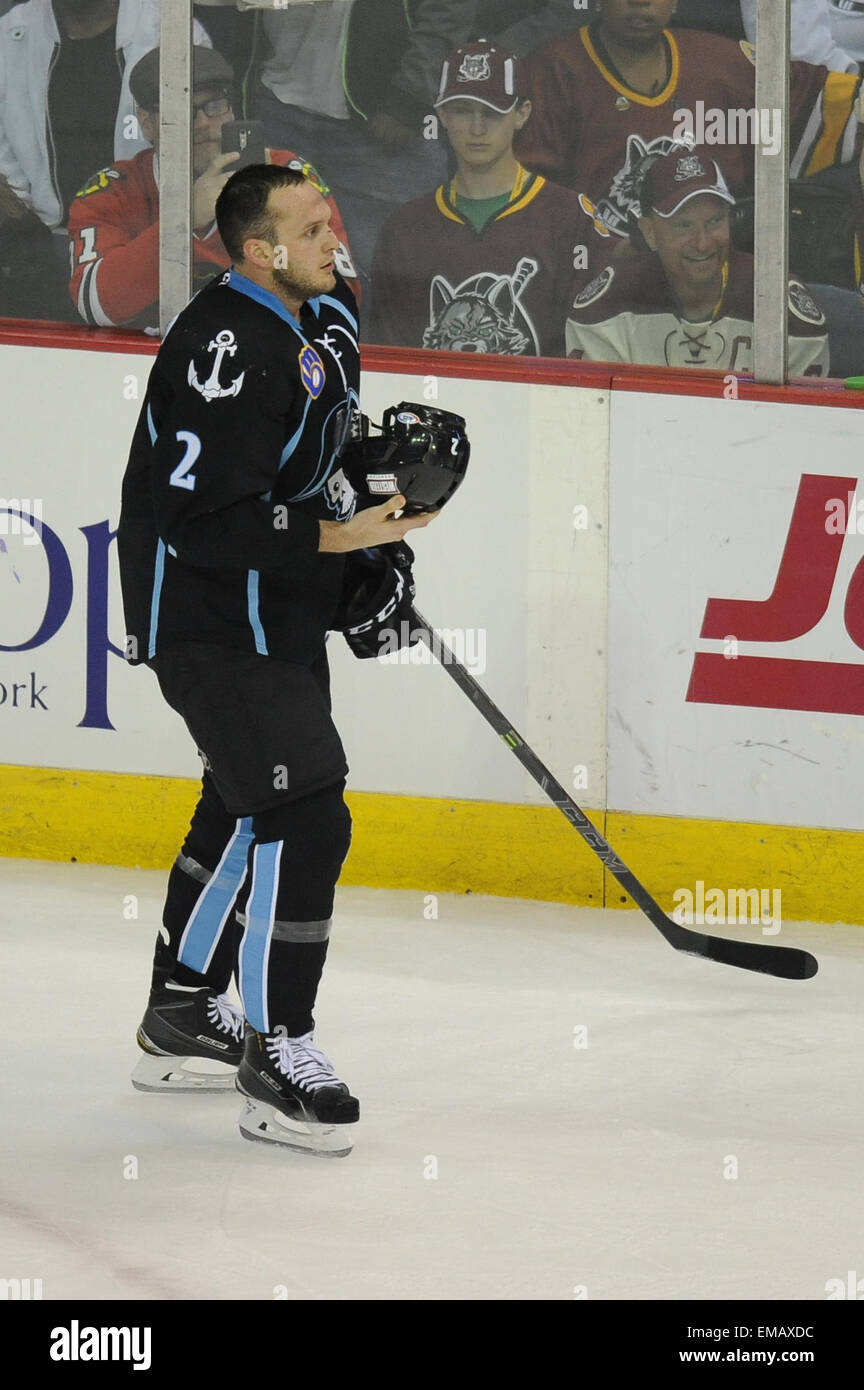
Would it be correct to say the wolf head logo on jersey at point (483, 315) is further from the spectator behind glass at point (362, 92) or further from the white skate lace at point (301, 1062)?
the white skate lace at point (301, 1062)

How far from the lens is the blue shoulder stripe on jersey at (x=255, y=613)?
10.3 ft

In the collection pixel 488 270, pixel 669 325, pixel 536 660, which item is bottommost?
pixel 536 660

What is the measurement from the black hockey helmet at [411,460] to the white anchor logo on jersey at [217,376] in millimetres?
260

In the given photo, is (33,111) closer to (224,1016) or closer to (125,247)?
(125,247)

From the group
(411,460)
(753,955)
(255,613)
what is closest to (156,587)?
(255,613)

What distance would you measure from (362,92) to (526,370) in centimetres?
77

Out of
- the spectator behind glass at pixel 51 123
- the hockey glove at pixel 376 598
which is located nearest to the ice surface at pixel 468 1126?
the hockey glove at pixel 376 598

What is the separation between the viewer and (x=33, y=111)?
5031 mm

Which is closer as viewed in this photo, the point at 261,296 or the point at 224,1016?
the point at 261,296

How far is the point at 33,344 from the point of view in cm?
482

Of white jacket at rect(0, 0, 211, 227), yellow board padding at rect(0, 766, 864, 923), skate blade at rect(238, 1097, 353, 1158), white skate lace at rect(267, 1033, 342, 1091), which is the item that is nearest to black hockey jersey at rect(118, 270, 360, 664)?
white skate lace at rect(267, 1033, 342, 1091)
